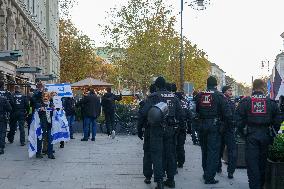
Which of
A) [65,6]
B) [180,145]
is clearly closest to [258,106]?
[180,145]

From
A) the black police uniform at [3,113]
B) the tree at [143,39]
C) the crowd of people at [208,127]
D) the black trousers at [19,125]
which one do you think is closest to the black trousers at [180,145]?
the crowd of people at [208,127]

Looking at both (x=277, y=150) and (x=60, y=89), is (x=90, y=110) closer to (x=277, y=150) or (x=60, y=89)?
(x=60, y=89)

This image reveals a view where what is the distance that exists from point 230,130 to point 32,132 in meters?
5.18

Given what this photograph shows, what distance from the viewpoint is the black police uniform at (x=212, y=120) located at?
9500 mm

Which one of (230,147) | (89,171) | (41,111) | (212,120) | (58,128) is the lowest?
(89,171)

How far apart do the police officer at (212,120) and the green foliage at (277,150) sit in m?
1.36

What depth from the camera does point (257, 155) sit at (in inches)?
327

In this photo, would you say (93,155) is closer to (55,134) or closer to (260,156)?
(55,134)

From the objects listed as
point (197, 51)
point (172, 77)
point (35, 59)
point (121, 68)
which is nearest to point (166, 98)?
point (35, 59)

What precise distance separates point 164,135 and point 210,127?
3.20 feet

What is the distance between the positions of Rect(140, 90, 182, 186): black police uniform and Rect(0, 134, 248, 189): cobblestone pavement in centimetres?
47

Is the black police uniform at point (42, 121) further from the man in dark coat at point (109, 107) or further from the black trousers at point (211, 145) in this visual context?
the man in dark coat at point (109, 107)

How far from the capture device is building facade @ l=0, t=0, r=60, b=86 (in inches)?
1123

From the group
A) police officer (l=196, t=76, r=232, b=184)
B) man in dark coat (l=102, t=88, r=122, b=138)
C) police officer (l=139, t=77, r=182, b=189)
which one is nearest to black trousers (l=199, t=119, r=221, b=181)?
police officer (l=196, t=76, r=232, b=184)
